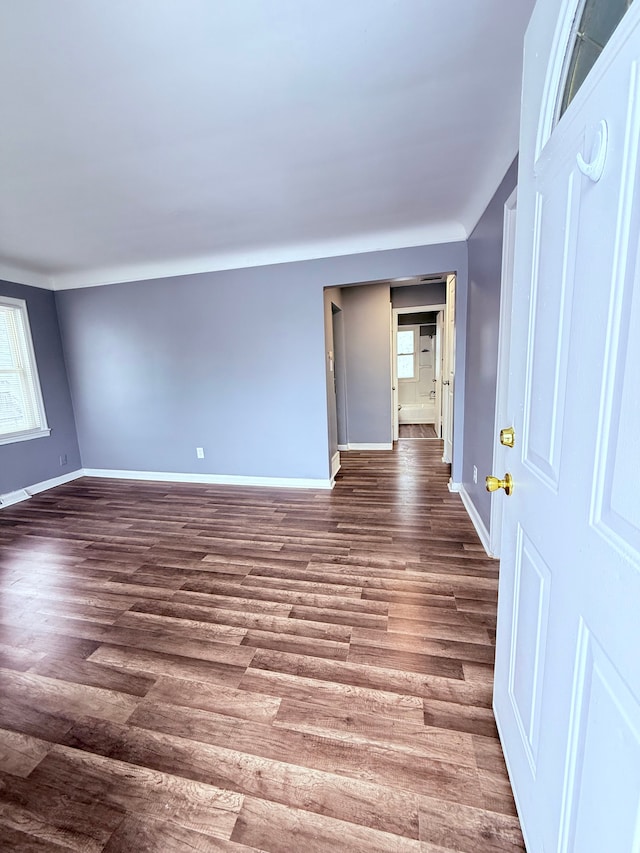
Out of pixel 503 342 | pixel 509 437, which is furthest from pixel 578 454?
pixel 503 342

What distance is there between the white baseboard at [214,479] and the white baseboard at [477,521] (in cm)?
133

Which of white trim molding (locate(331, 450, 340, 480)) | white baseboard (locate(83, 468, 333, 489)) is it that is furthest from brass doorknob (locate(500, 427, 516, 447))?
white trim molding (locate(331, 450, 340, 480))

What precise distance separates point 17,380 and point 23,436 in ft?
2.08

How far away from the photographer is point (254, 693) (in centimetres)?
149

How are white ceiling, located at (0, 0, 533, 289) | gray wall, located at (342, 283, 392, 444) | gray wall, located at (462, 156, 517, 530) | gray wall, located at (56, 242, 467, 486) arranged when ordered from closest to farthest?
1. white ceiling, located at (0, 0, 533, 289)
2. gray wall, located at (462, 156, 517, 530)
3. gray wall, located at (56, 242, 467, 486)
4. gray wall, located at (342, 283, 392, 444)

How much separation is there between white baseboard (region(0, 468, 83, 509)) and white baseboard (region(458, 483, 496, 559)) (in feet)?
15.1

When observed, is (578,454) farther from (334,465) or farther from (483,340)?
(334,465)

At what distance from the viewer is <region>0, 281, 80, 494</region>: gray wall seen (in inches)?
153

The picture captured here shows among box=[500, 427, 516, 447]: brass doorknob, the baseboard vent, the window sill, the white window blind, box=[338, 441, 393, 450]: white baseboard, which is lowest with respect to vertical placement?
the baseboard vent

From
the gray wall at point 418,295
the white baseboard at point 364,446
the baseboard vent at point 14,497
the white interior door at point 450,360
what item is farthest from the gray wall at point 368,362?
the baseboard vent at point 14,497

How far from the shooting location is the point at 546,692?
2.72 feet

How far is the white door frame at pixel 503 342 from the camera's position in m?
2.02

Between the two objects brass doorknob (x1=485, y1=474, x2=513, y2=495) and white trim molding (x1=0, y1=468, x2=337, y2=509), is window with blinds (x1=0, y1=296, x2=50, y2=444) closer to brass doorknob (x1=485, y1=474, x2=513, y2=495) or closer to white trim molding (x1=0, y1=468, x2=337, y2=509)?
white trim molding (x1=0, y1=468, x2=337, y2=509)

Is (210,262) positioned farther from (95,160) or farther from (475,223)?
(475,223)
